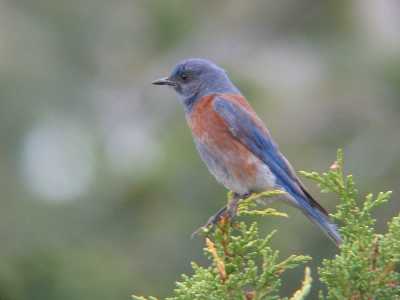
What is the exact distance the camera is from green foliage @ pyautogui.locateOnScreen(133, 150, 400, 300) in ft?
10.4

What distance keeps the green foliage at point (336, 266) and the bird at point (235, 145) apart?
1657mm

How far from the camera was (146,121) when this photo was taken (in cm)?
1258

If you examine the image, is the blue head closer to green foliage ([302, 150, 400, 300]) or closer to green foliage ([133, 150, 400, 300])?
green foliage ([133, 150, 400, 300])

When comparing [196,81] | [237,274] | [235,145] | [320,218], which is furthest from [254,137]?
[237,274]

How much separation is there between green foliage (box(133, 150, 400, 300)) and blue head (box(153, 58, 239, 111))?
251cm

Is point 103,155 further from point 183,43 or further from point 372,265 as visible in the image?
point 372,265

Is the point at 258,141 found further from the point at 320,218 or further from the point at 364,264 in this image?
the point at 364,264

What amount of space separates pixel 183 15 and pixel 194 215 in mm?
6251

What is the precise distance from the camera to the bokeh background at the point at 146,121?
7.51 meters

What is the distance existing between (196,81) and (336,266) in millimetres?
2961

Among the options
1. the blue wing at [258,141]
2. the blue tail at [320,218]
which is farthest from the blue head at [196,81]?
the blue tail at [320,218]

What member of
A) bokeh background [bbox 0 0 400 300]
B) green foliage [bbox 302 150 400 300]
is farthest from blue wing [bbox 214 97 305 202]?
green foliage [bbox 302 150 400 300]

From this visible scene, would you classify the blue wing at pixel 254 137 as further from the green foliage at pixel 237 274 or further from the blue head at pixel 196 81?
the green foliage at pixel 237 274

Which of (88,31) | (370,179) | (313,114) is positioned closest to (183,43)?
(88,31)
